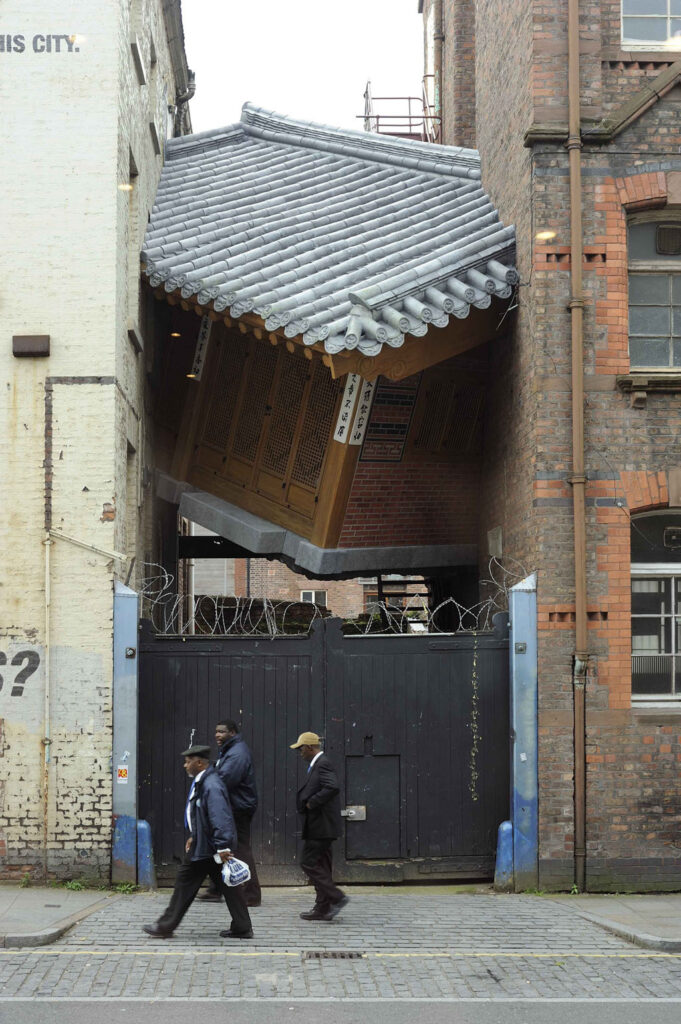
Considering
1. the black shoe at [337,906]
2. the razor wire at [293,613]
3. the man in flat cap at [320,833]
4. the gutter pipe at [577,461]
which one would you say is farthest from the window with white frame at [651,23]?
the black shoe at [337,906]

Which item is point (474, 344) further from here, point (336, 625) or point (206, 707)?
point (206, 707)

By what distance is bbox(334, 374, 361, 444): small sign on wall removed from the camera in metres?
13.0

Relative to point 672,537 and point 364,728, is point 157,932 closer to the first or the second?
point 364,728

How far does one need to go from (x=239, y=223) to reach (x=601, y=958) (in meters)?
9.36

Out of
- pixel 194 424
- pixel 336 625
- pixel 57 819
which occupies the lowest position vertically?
pixel 57 819

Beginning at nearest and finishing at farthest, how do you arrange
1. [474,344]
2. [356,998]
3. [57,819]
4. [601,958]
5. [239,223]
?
[356,998] → [601,958] → [57,819] → [474,344] → [239,223]

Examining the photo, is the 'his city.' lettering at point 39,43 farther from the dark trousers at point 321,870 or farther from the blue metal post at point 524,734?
the dark trousers at point 321,870

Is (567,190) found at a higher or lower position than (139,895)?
higher

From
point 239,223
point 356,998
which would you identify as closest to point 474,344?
point 239,223

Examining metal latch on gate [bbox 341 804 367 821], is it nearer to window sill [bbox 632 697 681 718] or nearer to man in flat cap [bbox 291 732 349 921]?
man in flat cap [bbox 291 732 349 921]

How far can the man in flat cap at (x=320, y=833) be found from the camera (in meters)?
9.79

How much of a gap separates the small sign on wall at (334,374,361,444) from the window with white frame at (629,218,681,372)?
10.2 feet

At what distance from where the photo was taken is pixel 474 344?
12.7 metres
